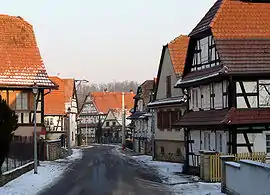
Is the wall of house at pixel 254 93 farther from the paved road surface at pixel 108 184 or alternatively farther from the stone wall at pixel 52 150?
the stone wall at pixel 52 150

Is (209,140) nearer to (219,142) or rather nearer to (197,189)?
(219,142)

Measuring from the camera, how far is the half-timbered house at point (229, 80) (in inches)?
1057

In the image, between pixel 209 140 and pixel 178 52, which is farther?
pixel 178 52

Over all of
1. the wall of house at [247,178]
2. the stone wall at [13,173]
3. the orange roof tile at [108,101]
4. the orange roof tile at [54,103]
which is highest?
the orange roof tile at [108,101]

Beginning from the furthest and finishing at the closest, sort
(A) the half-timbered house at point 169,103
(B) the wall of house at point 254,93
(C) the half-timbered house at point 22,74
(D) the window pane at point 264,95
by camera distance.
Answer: (A) the half-timbered house at point 169,103 → (C) the half-timbered house at point 22,74 → (D) the window pane at point 264,95 → (B) the wall of house at point 254,93

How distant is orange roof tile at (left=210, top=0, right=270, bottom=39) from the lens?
29203 mm

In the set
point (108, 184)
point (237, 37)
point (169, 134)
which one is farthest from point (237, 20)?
point (169, 134)

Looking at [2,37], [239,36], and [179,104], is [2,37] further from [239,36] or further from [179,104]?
[239,36]

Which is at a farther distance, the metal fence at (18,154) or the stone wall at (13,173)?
the metal fence at (18,154)

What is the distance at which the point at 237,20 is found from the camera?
30203 mm

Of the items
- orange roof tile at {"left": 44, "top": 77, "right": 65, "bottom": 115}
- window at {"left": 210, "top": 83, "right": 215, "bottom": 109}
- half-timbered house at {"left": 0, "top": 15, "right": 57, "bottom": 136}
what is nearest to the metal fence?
half-timbered house at {"left": 0, "top": 15, "right": 57, "bottom": 136}

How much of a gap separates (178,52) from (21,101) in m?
13.8

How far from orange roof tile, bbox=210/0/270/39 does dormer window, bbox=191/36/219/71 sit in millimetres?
909

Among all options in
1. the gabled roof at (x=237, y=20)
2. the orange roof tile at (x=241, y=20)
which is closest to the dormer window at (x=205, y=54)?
the gabled roof at (x=237, y=20)
